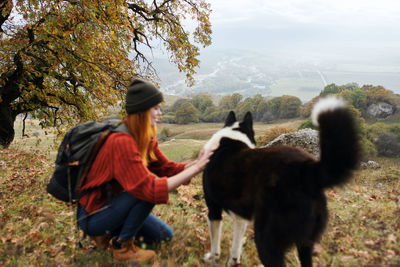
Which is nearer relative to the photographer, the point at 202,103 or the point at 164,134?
the point at 164,134

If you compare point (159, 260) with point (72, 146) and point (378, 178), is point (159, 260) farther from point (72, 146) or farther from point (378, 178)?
point (378, 178)

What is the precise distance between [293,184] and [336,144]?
511mm

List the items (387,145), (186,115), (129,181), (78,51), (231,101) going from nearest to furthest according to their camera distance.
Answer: (129,181) < (78,51) < (387,145) < (186,115) < (231,101)

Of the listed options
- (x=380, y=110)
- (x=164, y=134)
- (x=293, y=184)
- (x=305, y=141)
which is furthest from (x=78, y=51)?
(x=380, y=110)

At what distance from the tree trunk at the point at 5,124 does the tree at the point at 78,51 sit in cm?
3

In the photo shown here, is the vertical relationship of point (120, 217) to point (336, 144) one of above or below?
below

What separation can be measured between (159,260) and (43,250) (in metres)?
1.69

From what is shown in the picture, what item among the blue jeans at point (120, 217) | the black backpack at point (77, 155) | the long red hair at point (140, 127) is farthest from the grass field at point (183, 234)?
the long red hair at point (140, 127)

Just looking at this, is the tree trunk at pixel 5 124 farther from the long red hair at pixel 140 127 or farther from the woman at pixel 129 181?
the long red hair at pixel 140 127

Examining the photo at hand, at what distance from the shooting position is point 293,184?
221 centimetres

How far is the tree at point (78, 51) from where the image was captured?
20.1 feet

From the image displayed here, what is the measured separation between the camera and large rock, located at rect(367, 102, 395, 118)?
192ft

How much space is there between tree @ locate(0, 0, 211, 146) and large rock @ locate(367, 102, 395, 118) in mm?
65759

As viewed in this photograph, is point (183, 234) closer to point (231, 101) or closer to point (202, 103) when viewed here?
point (231, 101)
